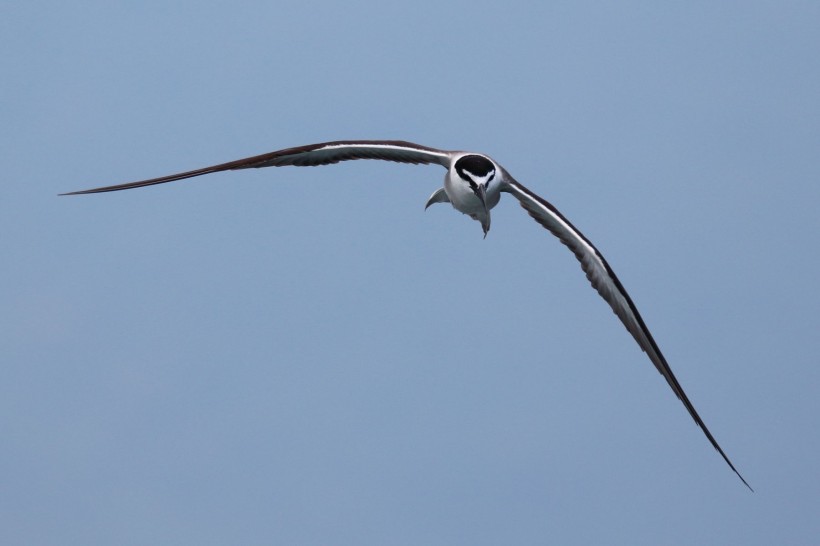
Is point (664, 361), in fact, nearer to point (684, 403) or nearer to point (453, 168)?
point (684, 403)

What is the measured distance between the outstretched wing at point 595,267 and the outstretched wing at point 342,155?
1512 millimetres

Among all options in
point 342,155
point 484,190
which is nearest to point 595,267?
point 484,190

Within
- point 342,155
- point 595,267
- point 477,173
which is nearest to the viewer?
point 477,173

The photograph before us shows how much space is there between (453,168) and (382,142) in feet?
4.14

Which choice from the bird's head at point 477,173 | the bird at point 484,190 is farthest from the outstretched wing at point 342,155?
the bird's head at point 477,173

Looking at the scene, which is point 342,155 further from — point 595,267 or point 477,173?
point 595,267

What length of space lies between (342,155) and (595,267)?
4582mm

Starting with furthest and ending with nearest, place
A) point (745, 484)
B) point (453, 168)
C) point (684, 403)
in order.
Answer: point (453, 168) → point (684, 403) → point (745, 484)

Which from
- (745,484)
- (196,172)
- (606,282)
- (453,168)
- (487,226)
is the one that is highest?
(196,172)

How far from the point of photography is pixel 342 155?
1527 centimetres

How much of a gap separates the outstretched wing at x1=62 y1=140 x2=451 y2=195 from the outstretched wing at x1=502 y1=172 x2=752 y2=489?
1.51 meters

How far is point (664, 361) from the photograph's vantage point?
47.8ft

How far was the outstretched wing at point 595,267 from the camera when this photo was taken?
1462cm

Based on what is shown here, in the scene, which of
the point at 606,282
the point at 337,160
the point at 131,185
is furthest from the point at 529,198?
the point at 131,185
